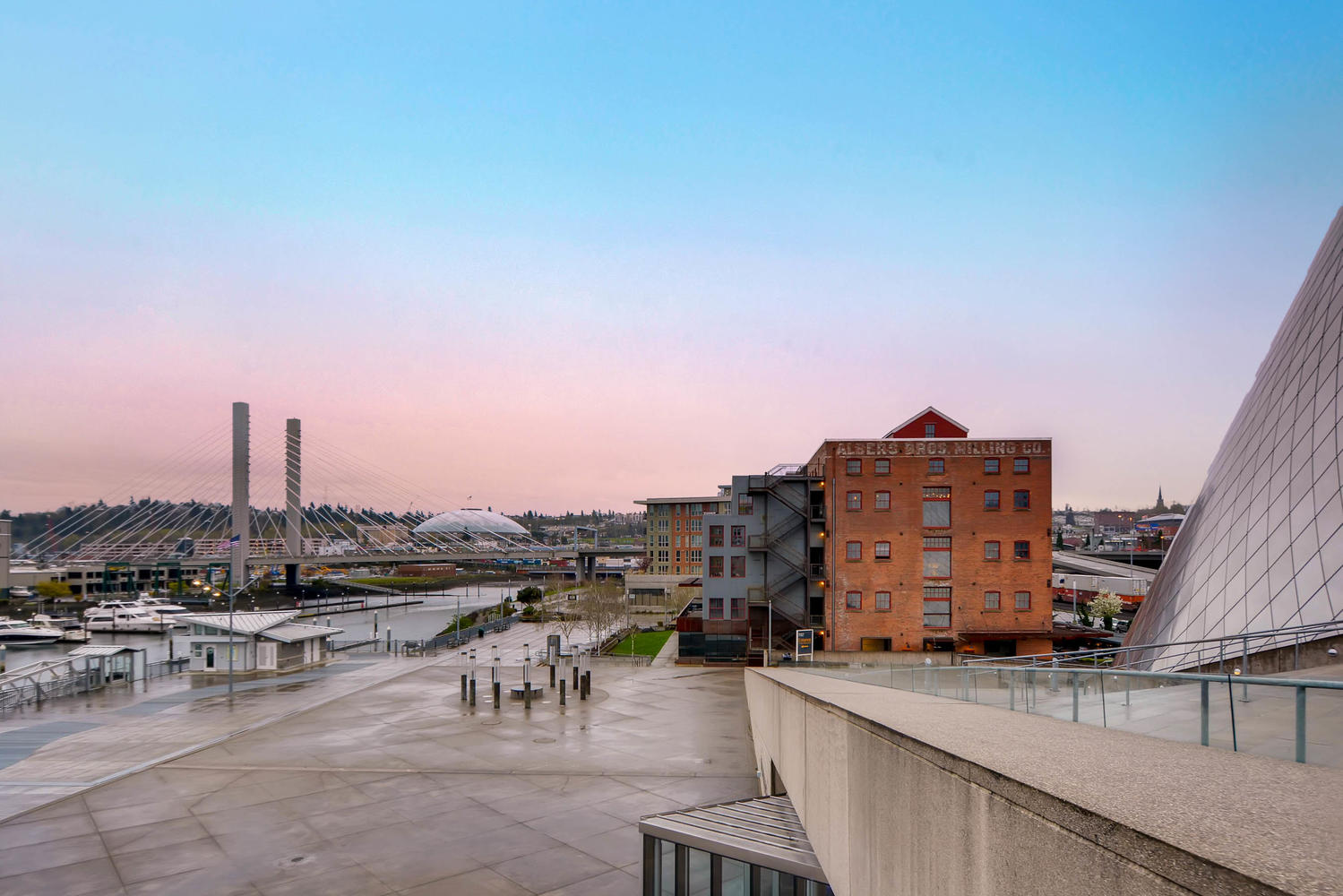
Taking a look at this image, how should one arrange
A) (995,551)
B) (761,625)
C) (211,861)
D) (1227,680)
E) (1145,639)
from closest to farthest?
1. (1227,680)
2. (211,861)
3. (1145,639)
4. (995,551)
5. (761,625)

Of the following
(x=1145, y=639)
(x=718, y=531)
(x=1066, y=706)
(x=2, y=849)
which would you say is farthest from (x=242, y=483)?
(x=1066, y=706)

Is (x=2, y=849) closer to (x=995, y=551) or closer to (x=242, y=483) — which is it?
(x=995, y=551)

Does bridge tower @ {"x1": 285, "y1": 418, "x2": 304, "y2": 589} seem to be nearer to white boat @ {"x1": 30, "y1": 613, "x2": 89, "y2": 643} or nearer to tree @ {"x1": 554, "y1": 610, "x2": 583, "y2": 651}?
white boat @ {"x1": 30, "y1": 613, "x2": 89, "y2": 643}

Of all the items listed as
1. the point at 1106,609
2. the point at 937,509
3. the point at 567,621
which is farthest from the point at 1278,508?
the point at 567,621

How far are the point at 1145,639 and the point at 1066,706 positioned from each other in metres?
26.7

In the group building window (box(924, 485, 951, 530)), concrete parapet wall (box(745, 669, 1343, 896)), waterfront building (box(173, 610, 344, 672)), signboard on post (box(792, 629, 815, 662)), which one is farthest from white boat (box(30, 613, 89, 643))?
concrete parapet wall (box(745, 669, 1343, 896))

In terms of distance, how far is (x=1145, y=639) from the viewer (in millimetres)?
31344

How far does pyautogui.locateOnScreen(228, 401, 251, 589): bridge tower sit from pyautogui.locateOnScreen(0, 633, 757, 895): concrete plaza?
244ft

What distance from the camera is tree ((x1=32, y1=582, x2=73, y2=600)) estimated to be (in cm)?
14038

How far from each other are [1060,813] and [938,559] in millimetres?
50124

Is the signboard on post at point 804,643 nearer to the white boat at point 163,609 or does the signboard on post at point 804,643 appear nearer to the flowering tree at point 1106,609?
the flowering tree at point 1106,609

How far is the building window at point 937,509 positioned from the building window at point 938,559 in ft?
3.00

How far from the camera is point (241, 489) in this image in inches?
4173

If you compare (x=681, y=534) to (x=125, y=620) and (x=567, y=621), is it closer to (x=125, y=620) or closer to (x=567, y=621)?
(x=567, y=621)
